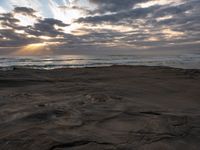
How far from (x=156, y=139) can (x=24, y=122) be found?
187 cm

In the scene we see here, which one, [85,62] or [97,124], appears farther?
[85,62]

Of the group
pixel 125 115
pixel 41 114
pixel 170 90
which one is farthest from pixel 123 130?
pixel 170 90

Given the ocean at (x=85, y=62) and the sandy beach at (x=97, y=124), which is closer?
the sandy beach at (x=97, y=124)

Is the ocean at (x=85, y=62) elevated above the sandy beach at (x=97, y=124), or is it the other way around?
the ocean at (x=85, y=62)

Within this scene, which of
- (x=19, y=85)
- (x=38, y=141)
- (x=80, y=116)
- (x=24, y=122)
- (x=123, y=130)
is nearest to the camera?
(x=38, y=141)

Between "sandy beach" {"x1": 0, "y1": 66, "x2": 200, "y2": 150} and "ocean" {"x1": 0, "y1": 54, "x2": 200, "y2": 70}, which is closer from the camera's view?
"sandy beach" {"x1": 0, "y1": 66, "x2": 200, "y2": 150}

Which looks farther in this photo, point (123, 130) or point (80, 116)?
point (80, 116)

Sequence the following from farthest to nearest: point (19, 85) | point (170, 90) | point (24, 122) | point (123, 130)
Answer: point (19, 85), point (170, 90), point (24, 122), point (123, 130)

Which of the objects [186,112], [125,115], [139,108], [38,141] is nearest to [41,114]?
[38,141]

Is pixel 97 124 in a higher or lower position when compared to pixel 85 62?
lower

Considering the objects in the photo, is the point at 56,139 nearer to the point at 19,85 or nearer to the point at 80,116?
the point at 80,116

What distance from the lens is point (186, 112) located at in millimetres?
3719

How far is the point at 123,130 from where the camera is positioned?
2.82 m

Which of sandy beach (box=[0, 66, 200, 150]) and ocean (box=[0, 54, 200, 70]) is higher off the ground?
ocean (box=[0, 54, 200, 70])
